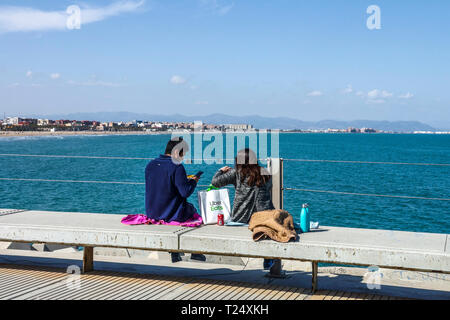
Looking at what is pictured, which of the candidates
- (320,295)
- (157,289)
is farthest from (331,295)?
(157,289)

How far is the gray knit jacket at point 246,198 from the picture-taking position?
16.8 ft

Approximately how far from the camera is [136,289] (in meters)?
4.66

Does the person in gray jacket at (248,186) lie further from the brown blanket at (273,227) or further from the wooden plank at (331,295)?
the wooden plank at (331,295)

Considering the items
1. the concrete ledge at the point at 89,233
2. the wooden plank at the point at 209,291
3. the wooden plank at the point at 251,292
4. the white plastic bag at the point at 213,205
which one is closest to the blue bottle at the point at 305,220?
the wooden plank at the point at 251,292

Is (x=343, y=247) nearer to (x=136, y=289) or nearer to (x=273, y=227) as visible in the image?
(x=273, y=227)

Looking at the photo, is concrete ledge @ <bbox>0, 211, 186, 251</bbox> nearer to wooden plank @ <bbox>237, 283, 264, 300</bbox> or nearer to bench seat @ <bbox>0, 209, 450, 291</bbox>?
bench seat @ <bbox>0, 209, 450, 291</bbox>

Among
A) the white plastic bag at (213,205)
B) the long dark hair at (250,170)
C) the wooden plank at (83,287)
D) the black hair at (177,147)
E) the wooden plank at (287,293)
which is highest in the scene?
the black hair at (177,147)

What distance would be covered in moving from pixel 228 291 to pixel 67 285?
1.51 metres

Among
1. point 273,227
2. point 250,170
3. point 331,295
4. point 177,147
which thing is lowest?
point 331,295

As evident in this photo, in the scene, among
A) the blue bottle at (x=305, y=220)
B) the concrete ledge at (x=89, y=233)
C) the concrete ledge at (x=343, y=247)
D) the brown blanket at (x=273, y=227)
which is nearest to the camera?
the concrete ledge at (x=343, y=247)

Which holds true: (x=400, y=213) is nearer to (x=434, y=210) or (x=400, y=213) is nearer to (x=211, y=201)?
(x=434, y=210)

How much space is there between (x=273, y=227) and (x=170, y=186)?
1272mm

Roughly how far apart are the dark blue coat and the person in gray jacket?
44 cm

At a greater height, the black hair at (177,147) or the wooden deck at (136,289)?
the black hair at (177,147)
